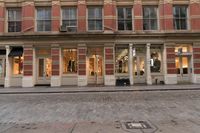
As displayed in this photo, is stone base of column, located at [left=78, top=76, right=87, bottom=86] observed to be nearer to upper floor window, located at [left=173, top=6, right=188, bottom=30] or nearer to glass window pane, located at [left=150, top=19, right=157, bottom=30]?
glass window pane, located at [left=150, top=19, right=157, bottom=30]

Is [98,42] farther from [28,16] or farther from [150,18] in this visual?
[28,16]

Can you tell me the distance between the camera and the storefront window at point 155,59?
2402 centimetres

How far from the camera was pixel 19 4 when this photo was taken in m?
23.8

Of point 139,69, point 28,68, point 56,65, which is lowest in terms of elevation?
point 139,69

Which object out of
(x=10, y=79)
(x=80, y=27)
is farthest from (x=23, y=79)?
(x=80, y=27)

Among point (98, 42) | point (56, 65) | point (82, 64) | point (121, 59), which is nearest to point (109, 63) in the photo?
point (121, 59)

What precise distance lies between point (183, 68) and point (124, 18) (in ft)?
26.9

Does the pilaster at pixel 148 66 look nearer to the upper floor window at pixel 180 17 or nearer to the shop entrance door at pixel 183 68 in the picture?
the shop entrance door at pixel 183 68

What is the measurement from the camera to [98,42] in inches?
A: 904

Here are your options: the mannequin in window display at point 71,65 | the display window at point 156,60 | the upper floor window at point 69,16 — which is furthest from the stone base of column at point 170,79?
the upper floor window at point 69,16

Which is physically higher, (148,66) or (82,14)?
(82,14)

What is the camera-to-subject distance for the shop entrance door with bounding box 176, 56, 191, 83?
23.9 metres

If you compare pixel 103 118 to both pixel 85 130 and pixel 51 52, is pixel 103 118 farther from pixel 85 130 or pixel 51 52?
pixel 51 52

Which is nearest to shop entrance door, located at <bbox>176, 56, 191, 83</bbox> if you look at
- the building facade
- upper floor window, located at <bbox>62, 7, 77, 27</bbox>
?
the building facade
